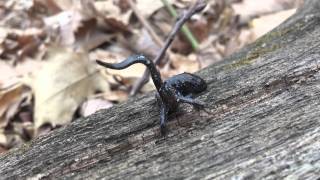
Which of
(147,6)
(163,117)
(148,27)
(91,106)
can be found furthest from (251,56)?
(147,6)

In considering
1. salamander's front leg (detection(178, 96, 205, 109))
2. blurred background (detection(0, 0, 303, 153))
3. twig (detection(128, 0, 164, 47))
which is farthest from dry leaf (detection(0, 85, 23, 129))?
salamander's front leg (detection(178, 96, 205, 109))

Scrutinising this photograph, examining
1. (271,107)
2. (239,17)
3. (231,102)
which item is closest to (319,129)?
(271,107)

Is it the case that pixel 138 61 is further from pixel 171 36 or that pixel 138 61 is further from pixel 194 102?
pixel 171 36

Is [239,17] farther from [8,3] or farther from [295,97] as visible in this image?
[295,97]

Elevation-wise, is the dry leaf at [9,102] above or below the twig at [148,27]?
above

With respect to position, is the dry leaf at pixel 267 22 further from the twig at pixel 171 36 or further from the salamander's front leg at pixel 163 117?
the salamander's front leg at pixel 163 117

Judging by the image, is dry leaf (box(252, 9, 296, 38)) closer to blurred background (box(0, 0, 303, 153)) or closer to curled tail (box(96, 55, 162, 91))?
blurred background (box(0, 0, 303, 153))

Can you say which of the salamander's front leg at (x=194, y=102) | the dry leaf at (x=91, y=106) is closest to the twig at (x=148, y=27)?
the dry leaf at (x=91, y=106)
